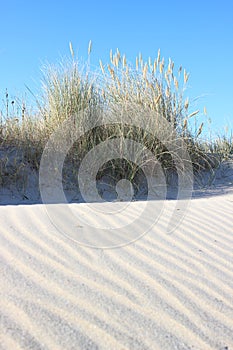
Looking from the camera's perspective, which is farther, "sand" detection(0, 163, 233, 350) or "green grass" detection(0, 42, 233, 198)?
"green grass" detection(0, 42, 233, 198)

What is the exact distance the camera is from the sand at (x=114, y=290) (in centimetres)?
181

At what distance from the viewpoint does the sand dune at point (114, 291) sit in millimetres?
1812

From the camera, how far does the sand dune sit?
181 cm

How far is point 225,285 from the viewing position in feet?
7.93

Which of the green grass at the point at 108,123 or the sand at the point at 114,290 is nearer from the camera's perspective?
the sand at the point at 114,290

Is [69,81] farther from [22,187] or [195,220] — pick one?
[195,220]

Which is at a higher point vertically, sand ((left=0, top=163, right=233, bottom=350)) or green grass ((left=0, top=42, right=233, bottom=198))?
green grass ((left=0, top=42, right=233, bottom=198))

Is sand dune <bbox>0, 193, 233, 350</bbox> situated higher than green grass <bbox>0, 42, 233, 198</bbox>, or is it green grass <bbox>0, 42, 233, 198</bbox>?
green grass <bbox>0, 42, 233, 198</bbox>

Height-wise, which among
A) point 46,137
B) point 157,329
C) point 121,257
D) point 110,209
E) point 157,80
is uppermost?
point 157,80

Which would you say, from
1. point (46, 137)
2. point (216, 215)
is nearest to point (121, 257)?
point (216, 215)

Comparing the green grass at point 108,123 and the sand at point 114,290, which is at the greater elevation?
the green grass at point 108,123

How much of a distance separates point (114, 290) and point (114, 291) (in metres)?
0.01

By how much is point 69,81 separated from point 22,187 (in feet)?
6.16

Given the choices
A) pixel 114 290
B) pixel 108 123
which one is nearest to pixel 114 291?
pixel 114 290
